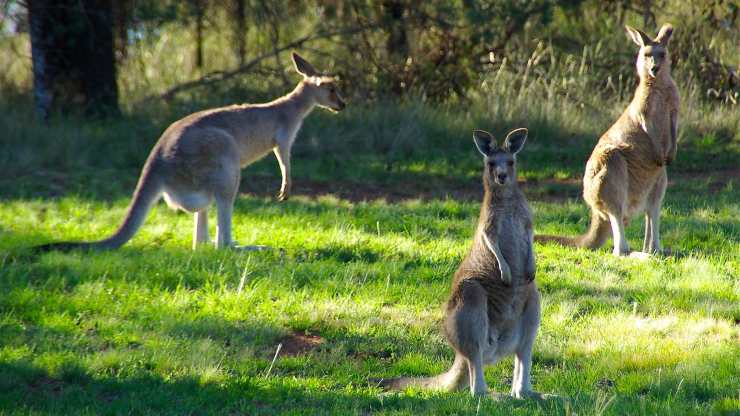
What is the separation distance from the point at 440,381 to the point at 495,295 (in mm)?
489

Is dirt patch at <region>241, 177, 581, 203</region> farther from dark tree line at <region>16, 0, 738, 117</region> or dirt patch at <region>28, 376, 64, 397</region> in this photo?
dirt patch at <region>28, 376, 64, 397</region>

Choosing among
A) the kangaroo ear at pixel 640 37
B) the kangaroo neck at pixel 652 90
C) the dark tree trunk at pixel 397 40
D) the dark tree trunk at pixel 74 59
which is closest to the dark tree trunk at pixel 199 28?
the dark tree trunk at pixel 74 59

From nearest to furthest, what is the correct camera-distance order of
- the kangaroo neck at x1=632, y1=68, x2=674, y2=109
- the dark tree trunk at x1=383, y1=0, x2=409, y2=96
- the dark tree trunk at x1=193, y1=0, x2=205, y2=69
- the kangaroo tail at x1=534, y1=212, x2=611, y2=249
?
the kangaroo tail at x1=534, y1=212, x2=611, y2=249 → the kangaroo neck at x1=632, y1=68, x2=674, y2=109 → the dark tree trunk at x1=193, y1=0, x2=205, y2=69 → the dark tree trunk at x1=383, y1=0, x2=409, y2=96

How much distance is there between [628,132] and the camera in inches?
285

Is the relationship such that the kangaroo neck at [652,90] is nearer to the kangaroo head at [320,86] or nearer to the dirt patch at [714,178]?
the dirt patch at [714,178]

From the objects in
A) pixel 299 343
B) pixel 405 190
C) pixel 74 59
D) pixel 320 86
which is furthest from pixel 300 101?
pixel 74 59

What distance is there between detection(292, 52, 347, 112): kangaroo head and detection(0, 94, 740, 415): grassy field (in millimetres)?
858

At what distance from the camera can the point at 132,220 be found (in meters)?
6.70

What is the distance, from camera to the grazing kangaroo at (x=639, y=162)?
274 inches

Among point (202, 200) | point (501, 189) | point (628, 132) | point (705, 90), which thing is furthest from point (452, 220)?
point (705, 90)

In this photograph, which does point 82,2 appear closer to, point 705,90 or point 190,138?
point 190,138

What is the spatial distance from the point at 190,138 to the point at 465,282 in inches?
127

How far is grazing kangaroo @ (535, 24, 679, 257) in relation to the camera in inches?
274

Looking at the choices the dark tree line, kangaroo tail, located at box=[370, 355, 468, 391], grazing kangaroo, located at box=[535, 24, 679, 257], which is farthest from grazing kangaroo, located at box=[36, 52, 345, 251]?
the dark tree line
